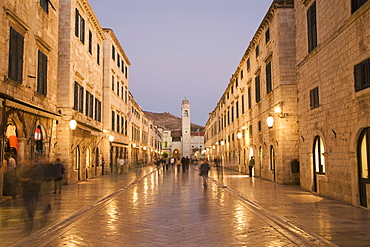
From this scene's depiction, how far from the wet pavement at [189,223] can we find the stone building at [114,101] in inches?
751

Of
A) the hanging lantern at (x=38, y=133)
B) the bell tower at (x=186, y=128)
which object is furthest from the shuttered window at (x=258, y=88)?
the bell tower at (x=186, y=128)

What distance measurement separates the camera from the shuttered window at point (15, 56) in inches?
560

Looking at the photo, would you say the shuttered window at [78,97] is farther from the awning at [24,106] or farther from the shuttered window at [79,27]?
the awning at [24,106]

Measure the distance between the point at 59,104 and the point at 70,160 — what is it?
3.45m

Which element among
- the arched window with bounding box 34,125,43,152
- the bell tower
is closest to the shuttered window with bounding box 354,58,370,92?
the arched window with bounding box 34,125,43,152

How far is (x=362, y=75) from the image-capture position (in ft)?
36.3

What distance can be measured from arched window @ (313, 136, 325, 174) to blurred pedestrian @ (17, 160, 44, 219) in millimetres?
11103

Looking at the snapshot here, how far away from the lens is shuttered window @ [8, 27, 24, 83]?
14.2 m

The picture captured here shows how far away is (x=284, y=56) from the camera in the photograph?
819 inches

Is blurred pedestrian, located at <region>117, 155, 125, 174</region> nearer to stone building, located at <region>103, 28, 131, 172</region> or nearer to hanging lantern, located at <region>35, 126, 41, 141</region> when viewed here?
stone building, located at <region>103, 28, 131, 172</region>

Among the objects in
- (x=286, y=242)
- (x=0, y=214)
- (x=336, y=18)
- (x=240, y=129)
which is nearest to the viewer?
(x=286, y=242)

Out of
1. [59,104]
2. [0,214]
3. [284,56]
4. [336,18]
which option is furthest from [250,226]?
[59,104]

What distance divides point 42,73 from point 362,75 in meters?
14.5

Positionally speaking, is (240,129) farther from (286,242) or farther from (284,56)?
(286,242)
